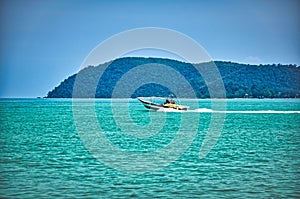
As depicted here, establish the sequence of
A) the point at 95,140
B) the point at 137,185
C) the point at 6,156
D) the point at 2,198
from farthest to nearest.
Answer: the point at 95,140 → the point at 6,156 → the point at 137,185 → the point at 2,198

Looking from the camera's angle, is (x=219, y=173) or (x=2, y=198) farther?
(x=219, y=173)

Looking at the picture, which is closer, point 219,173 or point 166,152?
point 219,173

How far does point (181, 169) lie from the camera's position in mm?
23266

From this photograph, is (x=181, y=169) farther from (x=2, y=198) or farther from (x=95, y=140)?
(x=95, y=140)

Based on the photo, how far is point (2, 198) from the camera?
17547 mm

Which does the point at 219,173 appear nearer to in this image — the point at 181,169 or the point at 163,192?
the point at 181,169

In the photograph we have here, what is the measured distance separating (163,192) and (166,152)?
11.5 metres

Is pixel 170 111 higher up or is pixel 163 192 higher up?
pixel 170 111

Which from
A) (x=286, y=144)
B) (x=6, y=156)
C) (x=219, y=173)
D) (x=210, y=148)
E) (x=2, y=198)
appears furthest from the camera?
(x=286, y=144)

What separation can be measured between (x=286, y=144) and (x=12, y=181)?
69.9 ft

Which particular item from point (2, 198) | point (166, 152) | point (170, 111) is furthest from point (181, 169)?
point (170, 111)

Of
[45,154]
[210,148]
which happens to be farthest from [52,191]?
[210,148]

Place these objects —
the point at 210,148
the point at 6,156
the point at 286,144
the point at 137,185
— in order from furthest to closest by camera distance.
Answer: the point at 286,144 < the point at 210,148 < the point at 6,156 < the point at 137,185

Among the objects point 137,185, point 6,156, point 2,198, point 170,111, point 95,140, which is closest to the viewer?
point 2,198
